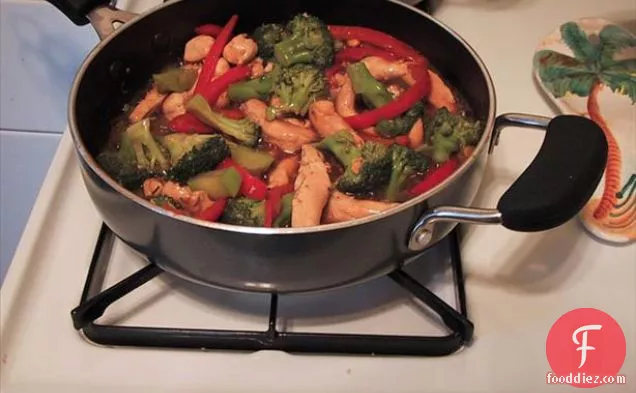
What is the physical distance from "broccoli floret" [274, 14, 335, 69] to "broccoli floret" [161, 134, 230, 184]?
0.55ft

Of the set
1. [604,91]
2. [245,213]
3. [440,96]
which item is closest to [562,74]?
[604,91]

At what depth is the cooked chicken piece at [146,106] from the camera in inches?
35.4

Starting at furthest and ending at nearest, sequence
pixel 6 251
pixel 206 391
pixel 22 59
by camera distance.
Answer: pixel 6 251 < pixel 22 59 < pixel 206 391

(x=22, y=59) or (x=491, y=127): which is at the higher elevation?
(x=491, y=127)


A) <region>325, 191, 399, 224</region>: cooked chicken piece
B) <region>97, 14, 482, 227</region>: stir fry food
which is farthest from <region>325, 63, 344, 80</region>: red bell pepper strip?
<region>325, 191, 399, 224</region>: cooked chicken piece

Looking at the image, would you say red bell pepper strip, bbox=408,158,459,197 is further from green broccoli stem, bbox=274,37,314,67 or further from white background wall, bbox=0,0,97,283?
white background wall, bbox=0,0,97,283

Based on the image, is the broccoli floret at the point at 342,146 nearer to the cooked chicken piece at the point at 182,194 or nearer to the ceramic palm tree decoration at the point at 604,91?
the cooked chicken piece at the point at 182,194

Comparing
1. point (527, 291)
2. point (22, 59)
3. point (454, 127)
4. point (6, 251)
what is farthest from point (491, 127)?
point (6, 251)

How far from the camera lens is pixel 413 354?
29.7 inches

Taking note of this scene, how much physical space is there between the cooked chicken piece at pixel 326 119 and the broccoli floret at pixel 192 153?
112 millimetres

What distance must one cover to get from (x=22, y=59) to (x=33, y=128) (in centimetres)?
14

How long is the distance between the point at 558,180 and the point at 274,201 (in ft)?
0.93

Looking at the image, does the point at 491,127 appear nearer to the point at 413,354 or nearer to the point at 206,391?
the point at 413,354

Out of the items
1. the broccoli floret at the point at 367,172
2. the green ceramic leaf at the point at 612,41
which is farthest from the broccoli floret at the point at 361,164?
the green ceramic leaf at the point at 612,41
